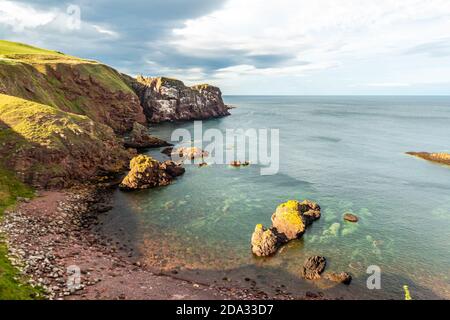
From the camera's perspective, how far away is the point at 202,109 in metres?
189

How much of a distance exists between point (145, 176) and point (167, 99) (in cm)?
11323

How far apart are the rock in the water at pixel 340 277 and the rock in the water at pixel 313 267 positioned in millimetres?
1161

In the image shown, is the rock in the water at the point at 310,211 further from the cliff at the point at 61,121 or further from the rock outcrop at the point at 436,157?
the rock outcrop at the point at 436,157

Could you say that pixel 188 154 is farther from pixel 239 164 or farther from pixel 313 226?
pixel 313 226

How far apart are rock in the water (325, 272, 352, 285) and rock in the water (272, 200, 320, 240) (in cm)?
907

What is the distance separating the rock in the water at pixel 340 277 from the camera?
33719mm

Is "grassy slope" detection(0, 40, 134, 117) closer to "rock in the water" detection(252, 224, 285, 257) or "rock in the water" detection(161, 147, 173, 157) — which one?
"rock in the water" detection(161, 147, 173, 157)

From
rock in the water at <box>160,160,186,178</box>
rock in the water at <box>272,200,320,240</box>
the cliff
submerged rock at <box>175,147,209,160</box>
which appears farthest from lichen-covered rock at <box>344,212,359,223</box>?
the cliff

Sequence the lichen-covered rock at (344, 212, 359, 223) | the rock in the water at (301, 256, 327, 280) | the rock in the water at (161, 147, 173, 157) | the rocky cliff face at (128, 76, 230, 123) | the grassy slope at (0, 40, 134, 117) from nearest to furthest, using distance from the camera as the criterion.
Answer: the rock in the water at (301, 256, 327, 280), the lichen-covered rock at (344, 212, 359, 223), the grassy slope at (0, 40, 134, 117), the rock in the water at (161, 147, 173, 157), the rocky cliff face at (128, 76, 230, 123)

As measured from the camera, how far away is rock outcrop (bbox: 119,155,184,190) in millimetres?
60438

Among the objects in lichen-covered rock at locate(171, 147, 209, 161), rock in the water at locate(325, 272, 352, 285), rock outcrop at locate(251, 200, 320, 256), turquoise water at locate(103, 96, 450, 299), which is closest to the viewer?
rock in the water at locate(325, 272, 352, 285)

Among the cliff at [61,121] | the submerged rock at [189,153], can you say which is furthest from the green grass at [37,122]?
the submerged rock at [189,153]

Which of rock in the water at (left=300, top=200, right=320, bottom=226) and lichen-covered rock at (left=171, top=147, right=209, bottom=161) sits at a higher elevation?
lichen-covered rock at (left=171, top=147, right=209, bottom=161)

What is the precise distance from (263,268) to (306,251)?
745 centimetres
